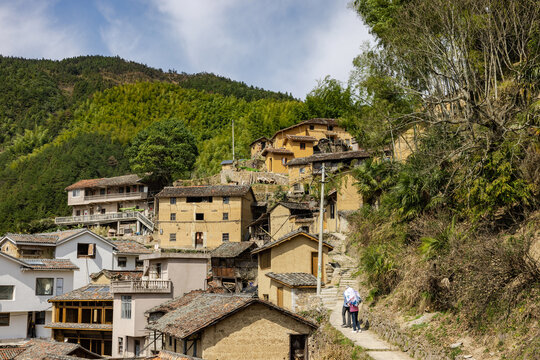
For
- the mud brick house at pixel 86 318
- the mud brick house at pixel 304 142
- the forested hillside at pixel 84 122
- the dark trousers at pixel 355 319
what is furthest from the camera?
the forested hillside at pixel 84 122

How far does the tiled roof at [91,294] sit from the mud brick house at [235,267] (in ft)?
28.3

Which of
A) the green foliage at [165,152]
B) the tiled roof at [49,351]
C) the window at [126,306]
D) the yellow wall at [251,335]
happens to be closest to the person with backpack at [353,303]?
the yellow wall at [251,335]

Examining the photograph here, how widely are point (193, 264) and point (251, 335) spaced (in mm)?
16126

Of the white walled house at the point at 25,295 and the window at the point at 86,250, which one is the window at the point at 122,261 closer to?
the window at the point at 86,250

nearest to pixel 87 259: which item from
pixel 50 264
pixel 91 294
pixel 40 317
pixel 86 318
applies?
pixel 50 264

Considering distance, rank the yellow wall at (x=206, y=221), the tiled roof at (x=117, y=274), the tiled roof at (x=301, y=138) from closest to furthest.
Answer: the tiled roof at (x=117, y=274)
the yellow wall at (x=206, y=221)
the tiled roof at (x=301, y=138)

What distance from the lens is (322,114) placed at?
74.6 meters

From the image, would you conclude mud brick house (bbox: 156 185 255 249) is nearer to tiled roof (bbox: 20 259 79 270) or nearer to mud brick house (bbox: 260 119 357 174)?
mud brick house (bbox: 260 119 357 174)

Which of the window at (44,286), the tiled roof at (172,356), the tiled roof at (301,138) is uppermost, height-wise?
the tiled roof at (301,138)

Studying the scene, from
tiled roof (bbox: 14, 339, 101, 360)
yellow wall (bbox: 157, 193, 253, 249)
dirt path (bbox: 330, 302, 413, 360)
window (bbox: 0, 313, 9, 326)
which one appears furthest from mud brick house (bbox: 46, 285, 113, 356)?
dirt path (bbox: 330, 302, 413, 360)

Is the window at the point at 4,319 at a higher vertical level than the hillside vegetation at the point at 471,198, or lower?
lower

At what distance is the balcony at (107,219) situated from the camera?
62344 mm

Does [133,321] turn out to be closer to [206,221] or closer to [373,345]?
[373,345]

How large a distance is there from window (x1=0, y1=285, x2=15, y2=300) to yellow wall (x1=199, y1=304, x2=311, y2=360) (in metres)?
26.1
